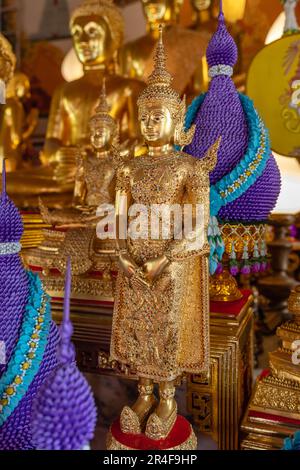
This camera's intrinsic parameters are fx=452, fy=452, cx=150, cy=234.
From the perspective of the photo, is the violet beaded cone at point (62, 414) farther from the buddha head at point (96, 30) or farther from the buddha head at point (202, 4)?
the buddha head at point (202, 4)

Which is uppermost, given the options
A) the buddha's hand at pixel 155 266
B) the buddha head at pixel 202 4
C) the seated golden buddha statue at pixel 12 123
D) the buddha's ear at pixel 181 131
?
the buddha head at pixel 202 4

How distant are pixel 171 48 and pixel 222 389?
1.85 meters

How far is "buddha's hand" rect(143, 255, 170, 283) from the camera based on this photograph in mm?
955

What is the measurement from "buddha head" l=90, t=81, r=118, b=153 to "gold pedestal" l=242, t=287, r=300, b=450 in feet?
2.94

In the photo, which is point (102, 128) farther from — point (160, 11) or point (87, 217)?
point (160, 11)

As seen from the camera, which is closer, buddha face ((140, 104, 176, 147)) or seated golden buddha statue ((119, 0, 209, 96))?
buddha face ((140, 104, 176, 147))

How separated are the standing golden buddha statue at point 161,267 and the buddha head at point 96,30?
1688 mm

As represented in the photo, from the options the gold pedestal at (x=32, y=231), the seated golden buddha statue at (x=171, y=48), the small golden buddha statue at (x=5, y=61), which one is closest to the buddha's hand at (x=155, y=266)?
the gold pedestal at (x=32, y=231)

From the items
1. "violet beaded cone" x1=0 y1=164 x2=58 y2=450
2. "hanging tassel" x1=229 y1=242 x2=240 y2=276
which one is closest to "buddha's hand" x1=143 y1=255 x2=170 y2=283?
"violet beaded cone" x1=0 y1=164 x2=58 y2=450

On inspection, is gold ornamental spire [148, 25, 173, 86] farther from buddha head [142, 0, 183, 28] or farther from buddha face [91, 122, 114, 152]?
buddha head [142, 0, 183, 28]

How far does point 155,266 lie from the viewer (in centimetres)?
96

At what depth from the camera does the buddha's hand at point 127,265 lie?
99 centimetres

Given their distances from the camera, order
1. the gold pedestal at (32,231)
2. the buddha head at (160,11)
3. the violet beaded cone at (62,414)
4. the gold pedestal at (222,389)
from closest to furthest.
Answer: the violet beaded cone at (62,414) → the gold pedestal at (222,389) → the gold pedestal at (32,231) → the buddha head at (160,11)
